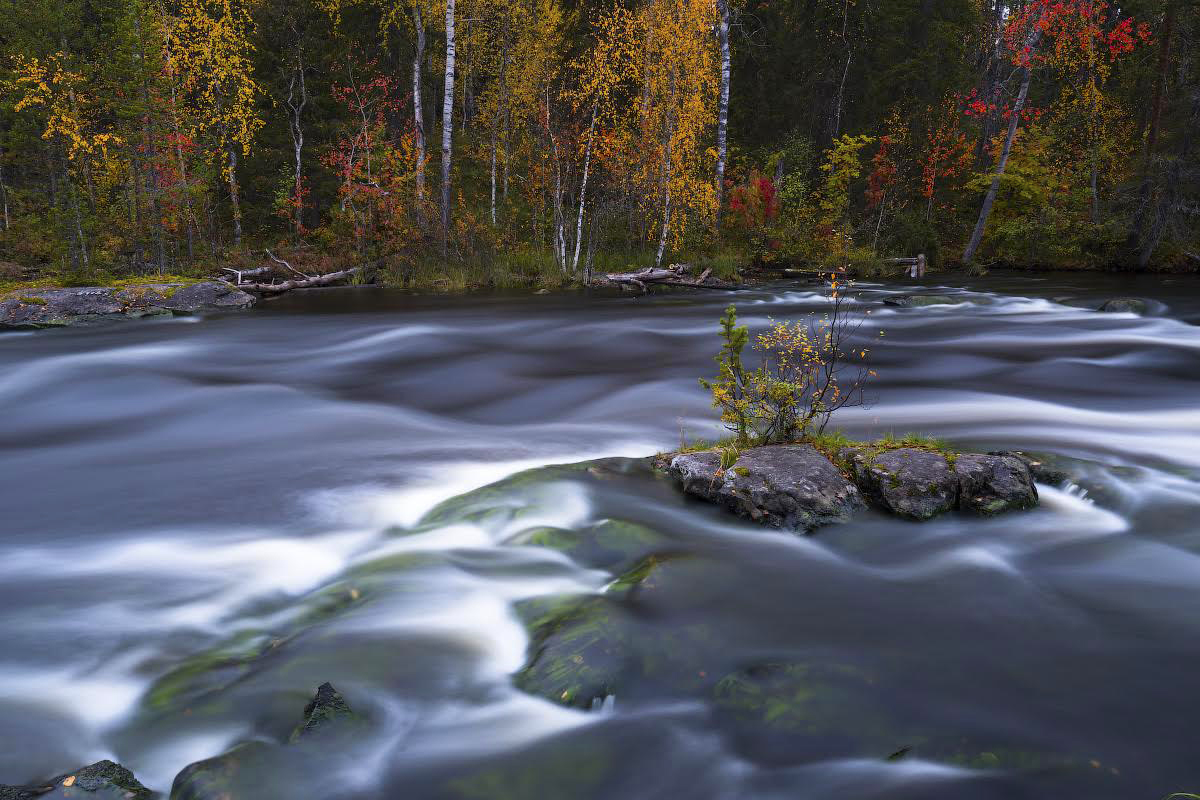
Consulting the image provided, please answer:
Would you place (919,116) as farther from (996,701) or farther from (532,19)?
(996,701)

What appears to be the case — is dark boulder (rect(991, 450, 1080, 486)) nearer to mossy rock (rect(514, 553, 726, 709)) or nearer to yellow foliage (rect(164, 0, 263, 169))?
mossy rock (rect(514, 553, 726, 709))

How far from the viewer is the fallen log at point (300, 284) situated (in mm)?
18266

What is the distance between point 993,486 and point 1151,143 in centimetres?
2327

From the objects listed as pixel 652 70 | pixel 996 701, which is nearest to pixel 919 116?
pixel 652 70

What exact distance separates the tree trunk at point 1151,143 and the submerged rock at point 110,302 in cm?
2238

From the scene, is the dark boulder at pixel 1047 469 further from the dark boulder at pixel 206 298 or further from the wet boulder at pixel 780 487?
the dark boulder at pixel 206 298

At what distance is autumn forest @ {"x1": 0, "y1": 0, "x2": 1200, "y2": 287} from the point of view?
19922 millimetres

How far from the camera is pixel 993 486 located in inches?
203

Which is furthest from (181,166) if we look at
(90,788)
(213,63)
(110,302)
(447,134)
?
(90,788)

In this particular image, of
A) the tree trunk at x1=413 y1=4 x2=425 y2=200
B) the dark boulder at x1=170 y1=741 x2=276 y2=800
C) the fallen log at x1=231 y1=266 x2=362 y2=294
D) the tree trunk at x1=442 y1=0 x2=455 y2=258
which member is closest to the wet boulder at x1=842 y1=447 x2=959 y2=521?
the dark boulder at x1=170 y1=741 x2=276 y2=800

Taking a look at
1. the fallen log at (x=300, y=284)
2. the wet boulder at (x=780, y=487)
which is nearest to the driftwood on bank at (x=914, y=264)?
the fallen log at (x=300, y=284)

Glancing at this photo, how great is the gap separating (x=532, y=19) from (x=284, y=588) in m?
26.1

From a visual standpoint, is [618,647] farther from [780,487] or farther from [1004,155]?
[1004,155]

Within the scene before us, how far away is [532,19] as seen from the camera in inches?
1045
